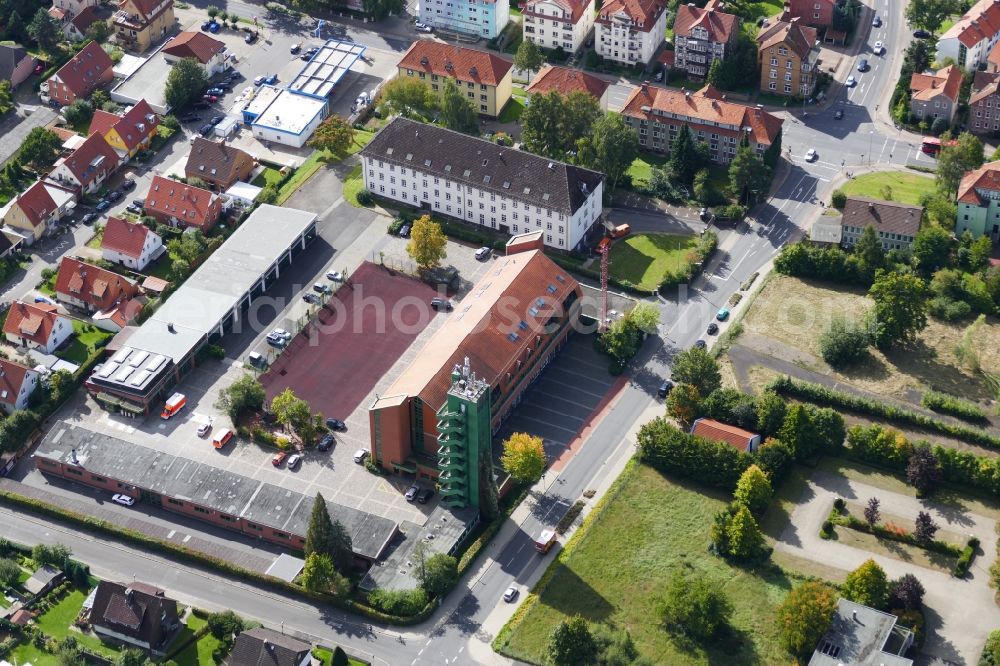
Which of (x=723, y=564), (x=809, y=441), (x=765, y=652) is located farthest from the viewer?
(x=809, y=441)

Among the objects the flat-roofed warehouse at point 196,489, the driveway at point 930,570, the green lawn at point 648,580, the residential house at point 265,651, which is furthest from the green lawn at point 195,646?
the driveway at point 930,570

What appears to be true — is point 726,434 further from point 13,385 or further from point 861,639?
point 13,385

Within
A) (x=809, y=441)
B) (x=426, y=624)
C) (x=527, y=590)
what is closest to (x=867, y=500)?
(x=809, y=441)

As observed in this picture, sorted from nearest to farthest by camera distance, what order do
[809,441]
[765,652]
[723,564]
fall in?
[765,652]
[723,564]
[809,441]

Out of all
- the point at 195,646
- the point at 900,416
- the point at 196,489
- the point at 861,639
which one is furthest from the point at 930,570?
the point at 196,489

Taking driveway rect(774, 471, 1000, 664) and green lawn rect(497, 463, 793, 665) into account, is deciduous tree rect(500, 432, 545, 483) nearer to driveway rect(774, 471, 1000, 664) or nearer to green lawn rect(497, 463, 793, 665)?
green lawn rect(497, 463, 793, 665)

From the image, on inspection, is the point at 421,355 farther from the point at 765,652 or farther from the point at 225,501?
the point at 765,652

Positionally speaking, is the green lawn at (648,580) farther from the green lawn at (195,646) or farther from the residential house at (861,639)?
the green lawn at (195,646)

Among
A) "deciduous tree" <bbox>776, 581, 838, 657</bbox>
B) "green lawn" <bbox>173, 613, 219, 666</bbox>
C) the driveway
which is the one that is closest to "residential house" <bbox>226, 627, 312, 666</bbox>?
"green lawn" <bbox>173, 613, 219, 666</bbox>
